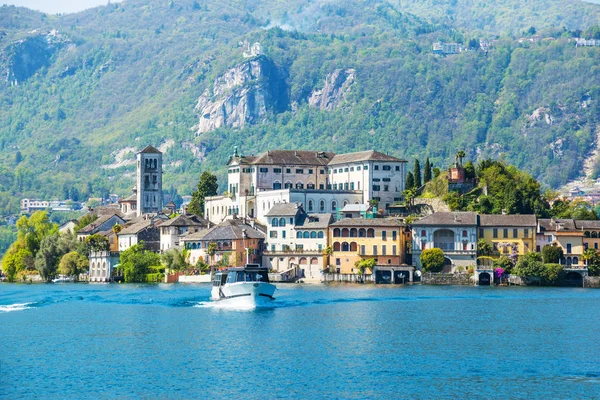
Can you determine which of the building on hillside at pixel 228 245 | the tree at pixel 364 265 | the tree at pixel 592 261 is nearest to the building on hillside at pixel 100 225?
the building on hillside at pixel 228 245

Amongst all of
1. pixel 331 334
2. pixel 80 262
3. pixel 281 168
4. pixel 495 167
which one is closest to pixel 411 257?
pixel 495 167

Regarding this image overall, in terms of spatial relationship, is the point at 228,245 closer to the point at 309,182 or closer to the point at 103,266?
the point at 103,266

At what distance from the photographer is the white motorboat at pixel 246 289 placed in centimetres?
11288

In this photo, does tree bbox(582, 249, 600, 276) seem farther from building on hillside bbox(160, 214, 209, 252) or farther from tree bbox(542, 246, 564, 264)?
building on hillside bbox(160, 214, 209, 252)

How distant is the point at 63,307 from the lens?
117875mm

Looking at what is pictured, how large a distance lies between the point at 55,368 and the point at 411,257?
259 ft

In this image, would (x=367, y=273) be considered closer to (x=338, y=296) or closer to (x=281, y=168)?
(x=338, y=296)

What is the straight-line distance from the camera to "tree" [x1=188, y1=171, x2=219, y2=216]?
7563 inches

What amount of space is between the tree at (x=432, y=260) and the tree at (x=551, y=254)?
11.3 meters

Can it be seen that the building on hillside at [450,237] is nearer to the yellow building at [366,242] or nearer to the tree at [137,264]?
the yellow building at [366,242]

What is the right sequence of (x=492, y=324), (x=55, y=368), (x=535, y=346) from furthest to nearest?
(x=492, y=324) → (x=535, y=346) → (x=55, y=368)

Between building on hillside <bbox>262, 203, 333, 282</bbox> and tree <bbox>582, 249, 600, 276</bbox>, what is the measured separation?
30.3m

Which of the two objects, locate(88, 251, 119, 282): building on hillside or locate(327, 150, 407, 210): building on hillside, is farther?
locate(327, 150, 407, 210): building on hillside

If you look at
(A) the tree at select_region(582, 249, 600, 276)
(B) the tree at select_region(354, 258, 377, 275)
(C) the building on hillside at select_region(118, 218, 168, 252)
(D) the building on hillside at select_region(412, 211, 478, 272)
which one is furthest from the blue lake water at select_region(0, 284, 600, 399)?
(C) the building on hillside at select_region(118, 218, 168, 252)
